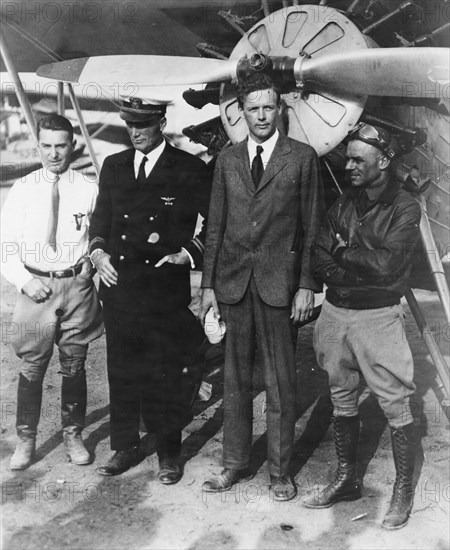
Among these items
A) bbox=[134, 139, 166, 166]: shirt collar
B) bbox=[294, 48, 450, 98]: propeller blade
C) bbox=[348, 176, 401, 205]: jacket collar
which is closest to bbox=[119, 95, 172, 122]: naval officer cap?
bbox=[134, 139, 166, 166]: shirt collar

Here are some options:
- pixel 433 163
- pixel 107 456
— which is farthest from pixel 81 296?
pixel 433 163

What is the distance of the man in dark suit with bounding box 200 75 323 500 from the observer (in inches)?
143

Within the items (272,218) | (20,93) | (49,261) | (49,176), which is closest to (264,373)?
(272,218)

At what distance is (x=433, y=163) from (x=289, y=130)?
1212 millimetres

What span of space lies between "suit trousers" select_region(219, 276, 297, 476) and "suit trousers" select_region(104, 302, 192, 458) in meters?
0.39

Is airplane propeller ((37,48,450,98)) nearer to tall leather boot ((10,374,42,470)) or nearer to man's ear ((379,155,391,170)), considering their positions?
man's ear ((379,155,391,170))

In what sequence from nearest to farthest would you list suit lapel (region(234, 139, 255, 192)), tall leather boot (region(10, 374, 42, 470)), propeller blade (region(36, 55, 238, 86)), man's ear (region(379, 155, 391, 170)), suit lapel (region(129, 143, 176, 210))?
man's ear (region(379, 155, 391, 170)) → suit lapel (region(234, 139, 255, 192)) → suit lapel (region(129, 143, 176, 210)) → tall leather boot (region(10, 374, 42, 470)) → propeller blade (region(36, 55, 238, 86))

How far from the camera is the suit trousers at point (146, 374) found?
4.03 metres

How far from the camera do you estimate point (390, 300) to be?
11.6ft

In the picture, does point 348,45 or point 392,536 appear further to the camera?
point 348,45

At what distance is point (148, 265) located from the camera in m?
3.94

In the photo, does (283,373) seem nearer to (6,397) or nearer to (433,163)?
(433,163)

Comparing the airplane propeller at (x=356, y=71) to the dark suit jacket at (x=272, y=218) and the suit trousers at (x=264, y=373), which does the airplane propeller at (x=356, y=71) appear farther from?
the suit trousers at (x=264, y=373)

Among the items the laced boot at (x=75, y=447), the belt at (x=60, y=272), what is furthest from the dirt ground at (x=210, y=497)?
the belt at (x=60, y=272)
